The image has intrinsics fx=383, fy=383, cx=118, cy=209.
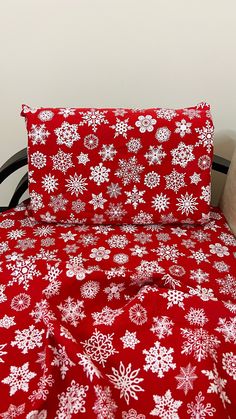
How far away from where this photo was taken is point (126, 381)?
838mm

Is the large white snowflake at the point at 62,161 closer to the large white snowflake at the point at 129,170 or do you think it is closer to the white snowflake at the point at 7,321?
the large white snowflake at the point at 129,170

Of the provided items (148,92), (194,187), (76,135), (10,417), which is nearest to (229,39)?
(148,92)

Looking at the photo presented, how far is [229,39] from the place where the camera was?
4.44 feet

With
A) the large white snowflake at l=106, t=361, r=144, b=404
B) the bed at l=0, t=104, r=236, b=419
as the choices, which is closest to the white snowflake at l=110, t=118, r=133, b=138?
the bed at l=0, t=104, r=236, b=419

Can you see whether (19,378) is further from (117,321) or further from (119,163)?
(119,163)

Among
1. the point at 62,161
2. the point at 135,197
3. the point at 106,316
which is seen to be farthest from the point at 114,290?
the point at 62,161

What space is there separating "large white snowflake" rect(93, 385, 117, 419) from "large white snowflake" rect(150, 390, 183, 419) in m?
0.09

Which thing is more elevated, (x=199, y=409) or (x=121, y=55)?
(x=121, y=55)

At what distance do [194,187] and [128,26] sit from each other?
0.62 meters

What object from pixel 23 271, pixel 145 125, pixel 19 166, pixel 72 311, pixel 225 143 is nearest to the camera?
pixel 72 311

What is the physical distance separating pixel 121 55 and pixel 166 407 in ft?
3.77

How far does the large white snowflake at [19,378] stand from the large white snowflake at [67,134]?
654mm

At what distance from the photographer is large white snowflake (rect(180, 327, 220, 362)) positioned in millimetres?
872

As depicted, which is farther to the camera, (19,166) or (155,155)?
(19,166)
